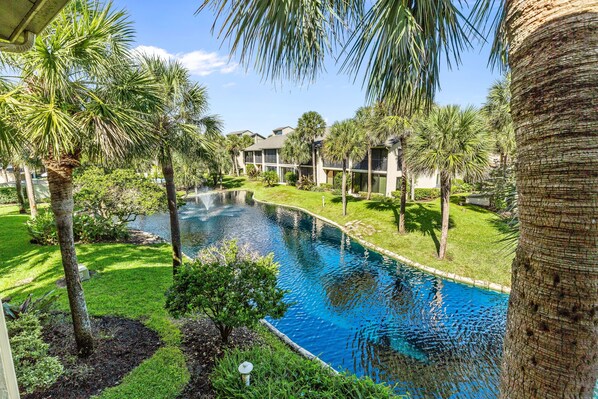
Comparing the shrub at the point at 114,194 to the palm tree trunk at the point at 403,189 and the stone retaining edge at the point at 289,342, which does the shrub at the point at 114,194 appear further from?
the palm tree trunk at the point at 403,189

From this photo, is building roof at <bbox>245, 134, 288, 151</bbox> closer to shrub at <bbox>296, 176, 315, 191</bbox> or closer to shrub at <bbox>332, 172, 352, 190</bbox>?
shrub at <bbox>296, 176, 315, 191</bbox>

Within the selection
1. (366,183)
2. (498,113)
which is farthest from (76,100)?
(366,183)

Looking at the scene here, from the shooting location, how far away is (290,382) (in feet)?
14.8

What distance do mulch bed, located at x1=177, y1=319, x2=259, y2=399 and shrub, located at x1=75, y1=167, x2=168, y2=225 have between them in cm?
946

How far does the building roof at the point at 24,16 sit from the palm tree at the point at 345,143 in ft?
68.2

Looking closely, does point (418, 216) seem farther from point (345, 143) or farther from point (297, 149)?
point (297, 149)

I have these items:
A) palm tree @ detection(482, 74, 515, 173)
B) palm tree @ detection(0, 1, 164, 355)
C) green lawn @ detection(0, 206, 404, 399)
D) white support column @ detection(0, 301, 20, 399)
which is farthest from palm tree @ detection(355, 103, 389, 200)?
white support column @ detection(0, 301, 20, 399)

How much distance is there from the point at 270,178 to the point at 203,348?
3307 cm

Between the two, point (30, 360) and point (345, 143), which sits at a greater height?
point (345, 143)

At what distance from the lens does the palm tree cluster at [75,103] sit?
14.2 feet

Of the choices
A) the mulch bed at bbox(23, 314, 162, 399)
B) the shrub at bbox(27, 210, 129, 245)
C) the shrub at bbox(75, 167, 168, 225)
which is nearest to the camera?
the mulch bed at bbox(23, 314, 162, 399)

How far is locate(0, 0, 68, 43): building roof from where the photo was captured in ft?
5.44

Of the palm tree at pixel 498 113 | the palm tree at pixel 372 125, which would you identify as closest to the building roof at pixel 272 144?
the palm tree at pixel 372 125

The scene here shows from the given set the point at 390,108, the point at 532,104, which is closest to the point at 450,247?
the point at 390,108
